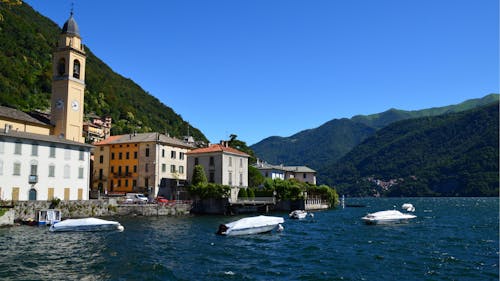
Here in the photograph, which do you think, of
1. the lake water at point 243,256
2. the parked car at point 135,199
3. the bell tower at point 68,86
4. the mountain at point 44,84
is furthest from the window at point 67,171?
the mountain at point 44,84

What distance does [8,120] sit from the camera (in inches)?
2389

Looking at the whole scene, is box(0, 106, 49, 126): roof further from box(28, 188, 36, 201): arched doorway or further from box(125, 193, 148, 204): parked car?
box(125, 193, 148, 204): parked car

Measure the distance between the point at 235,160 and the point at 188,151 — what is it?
1008cm

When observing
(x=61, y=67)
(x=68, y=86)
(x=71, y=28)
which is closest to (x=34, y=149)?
(x=68, y=86)

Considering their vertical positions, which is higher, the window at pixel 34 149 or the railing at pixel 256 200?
the window at pixel 34 149

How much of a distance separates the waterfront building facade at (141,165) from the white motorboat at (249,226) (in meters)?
36.8

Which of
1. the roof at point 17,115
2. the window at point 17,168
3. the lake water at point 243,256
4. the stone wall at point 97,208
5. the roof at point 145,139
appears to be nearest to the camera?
the lake water at point 243,256

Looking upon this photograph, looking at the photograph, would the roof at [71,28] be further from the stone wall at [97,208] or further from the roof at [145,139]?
the stone wall at [97,208]

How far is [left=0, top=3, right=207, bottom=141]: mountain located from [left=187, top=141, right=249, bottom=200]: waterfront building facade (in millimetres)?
49619

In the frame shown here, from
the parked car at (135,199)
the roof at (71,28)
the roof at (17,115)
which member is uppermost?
the roof at (71,28)

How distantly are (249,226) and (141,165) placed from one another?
4115 cm

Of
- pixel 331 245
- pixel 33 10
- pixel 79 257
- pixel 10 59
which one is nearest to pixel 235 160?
pixel 331 245

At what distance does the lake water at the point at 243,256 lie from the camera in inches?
905

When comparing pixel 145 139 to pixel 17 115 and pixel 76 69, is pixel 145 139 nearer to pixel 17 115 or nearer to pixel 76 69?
pixel 76 69
